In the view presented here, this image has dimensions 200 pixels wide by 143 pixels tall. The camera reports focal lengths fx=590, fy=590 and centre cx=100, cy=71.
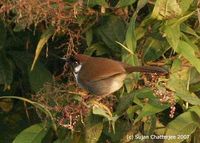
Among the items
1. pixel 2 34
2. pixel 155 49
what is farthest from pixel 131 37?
pixel 2 34

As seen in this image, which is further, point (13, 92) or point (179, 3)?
point (13, 92)

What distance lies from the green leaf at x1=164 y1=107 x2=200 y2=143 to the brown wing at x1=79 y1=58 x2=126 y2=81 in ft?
1.00

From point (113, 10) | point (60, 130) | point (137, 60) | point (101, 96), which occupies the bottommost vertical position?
point (60, 130)

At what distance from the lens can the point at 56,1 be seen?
244 cm

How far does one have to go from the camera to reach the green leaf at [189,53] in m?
2.32

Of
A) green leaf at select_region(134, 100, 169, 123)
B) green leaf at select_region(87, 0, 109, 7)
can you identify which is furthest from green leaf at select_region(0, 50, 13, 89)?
green leaf at select_region(134, 100, 169, 123)

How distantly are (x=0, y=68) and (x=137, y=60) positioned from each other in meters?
0.72

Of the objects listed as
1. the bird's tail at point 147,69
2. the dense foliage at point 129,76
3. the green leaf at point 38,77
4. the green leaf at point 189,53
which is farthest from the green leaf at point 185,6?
the green leaf at point 38,77

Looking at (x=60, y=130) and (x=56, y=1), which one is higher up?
(x=56, y=1)

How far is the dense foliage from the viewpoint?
7.54 feet

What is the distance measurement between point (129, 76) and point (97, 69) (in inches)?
6.3

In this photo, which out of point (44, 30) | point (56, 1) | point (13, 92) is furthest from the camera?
point (13, 92)

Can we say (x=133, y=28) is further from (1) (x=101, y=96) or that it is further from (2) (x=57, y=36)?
(2) (x=57, y=36)

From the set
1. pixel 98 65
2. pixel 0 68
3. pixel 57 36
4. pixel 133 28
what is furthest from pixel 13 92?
pixel 133 28
